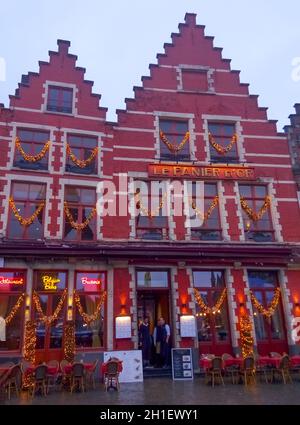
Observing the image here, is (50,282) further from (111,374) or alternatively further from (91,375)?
(111,374)

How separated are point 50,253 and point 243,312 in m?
7.23

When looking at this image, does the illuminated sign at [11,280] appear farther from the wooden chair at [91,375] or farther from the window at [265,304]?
the window at [265,304]

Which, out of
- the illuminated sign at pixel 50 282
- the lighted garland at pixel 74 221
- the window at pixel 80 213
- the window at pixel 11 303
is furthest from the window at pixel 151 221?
the window at pixel 11 303

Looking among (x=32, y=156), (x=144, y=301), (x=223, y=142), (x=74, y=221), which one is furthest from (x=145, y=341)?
(x=223, y=142)

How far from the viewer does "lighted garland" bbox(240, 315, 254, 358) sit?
1307 centimetres

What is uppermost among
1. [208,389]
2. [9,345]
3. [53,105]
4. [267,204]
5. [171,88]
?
[171,88]

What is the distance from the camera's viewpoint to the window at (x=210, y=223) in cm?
1471

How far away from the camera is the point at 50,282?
43.3 feet

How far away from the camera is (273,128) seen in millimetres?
16938

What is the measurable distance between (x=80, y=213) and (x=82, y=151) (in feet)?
8.93

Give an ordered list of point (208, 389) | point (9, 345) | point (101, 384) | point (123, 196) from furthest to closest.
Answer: point (123, 196)
point (9, 345)
point (101, 384)
point (208, 389)

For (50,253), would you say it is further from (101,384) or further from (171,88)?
(171,88)

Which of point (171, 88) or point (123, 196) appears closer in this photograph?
point (123, 196)

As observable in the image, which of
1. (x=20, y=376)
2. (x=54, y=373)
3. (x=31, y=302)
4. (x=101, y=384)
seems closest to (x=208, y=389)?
(x=101, y=384)
